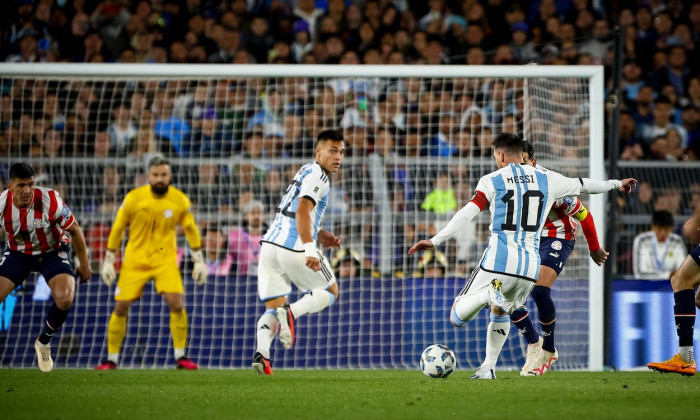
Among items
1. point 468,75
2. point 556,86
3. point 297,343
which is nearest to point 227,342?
point 297,343

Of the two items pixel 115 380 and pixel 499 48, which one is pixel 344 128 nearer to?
pixel 499 48

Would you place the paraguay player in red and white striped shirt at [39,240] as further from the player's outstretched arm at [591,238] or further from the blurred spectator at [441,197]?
the player's outstretched arm at [591,238]

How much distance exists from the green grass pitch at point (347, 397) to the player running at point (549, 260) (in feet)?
1.30

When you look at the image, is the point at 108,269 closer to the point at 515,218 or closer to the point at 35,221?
the point at 35,221

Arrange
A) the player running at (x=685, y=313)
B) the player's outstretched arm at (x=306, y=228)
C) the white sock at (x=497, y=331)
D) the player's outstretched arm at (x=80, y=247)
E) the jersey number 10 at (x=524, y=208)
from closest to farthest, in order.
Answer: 1. the jersey number 10 at (x=524, y=208)
2. the white sock at (x=497, y=331)
3. the player's outstretched arm at (x=306, y=228)
4. the player running at (x=685, y=313)
5. the player's outstretched arm at (x=80, y=247)

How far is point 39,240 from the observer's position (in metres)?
8.72

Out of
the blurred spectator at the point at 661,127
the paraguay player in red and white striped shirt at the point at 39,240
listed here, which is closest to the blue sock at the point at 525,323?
the paraguay player in red and white striped shirt at the point at 39,240

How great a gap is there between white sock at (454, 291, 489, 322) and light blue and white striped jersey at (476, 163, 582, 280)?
22 cm

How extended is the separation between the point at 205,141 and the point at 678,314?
19.4 ft

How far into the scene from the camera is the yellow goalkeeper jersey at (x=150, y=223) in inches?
400

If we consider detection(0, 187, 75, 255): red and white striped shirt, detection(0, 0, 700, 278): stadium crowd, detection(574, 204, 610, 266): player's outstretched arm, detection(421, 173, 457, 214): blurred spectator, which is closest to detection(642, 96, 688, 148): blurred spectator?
detection(0, 0, 700, 278): stadium crowd

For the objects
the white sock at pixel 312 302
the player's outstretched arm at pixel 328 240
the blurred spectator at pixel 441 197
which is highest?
the blurred spectator at pixel 441 197

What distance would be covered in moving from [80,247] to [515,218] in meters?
3.89

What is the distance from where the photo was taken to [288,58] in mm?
14383
